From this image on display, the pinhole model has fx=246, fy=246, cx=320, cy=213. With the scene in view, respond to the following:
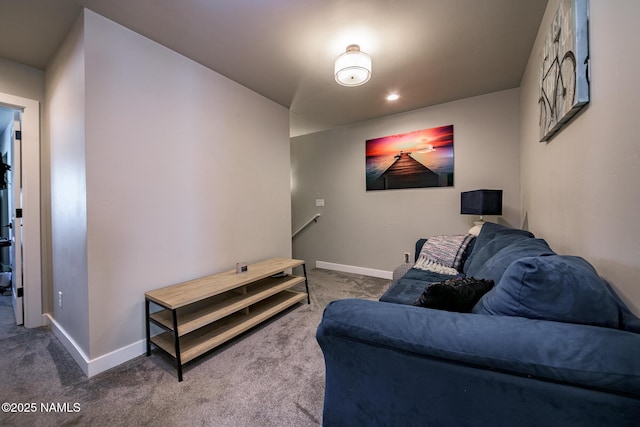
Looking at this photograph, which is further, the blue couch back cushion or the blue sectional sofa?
the blue couch back cushion

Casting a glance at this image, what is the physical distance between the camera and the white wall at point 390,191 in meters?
2.87

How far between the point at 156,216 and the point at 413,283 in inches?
84.1

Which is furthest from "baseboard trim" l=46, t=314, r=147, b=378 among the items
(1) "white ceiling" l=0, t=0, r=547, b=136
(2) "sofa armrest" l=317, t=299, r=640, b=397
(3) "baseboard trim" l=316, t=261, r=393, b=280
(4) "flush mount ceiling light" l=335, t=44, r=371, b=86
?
(3) "baseboard trim" l=316, t=261, r=393, b=280

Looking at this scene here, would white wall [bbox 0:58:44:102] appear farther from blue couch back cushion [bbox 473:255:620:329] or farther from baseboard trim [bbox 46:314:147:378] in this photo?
blue couch back cushion [bbox 473:255:620:329]

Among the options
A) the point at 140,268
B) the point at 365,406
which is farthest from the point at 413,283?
the point at 140,268

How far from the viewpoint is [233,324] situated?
210 cm

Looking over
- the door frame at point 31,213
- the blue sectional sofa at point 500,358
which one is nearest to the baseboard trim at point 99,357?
the door frame at point 31,213

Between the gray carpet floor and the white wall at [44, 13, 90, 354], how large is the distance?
8.8 inches

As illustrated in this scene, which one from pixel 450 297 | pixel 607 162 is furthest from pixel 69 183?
pixel 607 162

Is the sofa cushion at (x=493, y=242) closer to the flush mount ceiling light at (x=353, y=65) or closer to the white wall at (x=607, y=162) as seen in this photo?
the white wall at (x=607, y=162)

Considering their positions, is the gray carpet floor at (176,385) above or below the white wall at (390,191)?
below

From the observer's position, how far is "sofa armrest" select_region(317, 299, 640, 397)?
1.92 feet

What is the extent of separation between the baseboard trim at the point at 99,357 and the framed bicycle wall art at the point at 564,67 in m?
3.00

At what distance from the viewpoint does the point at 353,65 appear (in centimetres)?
189
